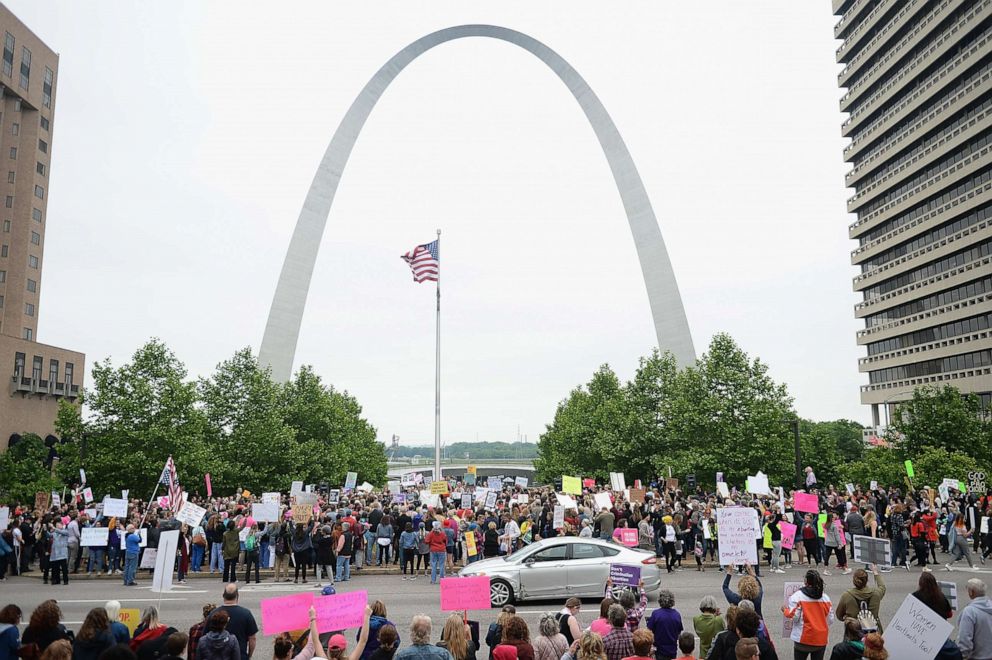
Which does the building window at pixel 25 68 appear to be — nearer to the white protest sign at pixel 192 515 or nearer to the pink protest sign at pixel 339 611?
the white protest sign at pixel 192 515

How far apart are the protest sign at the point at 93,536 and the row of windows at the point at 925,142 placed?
7469 centimetres

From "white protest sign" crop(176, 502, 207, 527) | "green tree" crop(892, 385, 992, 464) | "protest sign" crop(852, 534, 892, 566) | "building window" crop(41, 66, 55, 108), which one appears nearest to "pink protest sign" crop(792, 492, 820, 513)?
"protest sign" crop(852, 534, 892, 566)

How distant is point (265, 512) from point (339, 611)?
1355 centimetres

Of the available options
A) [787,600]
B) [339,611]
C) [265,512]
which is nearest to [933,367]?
[265,512]

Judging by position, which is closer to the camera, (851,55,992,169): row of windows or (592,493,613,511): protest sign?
(592,493,613,511): protest sign

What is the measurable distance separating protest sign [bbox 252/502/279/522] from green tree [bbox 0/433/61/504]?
25938mm

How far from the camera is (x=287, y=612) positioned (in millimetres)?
8859

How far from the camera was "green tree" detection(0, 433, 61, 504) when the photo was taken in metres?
42.4

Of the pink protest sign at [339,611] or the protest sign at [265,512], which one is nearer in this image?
the pink protest sign at [339,611]

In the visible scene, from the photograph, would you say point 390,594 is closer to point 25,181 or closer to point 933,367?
point 933,367

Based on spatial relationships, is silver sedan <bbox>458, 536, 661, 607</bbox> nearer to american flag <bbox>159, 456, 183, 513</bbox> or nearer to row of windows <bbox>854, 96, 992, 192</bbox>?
american flag <bbox>159, 456, 183, 513</bbox>

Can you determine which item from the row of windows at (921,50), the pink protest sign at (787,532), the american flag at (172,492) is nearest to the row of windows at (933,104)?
the row of windows at (921,50)

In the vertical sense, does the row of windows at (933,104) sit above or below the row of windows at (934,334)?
above

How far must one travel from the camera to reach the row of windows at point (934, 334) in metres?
68.3
